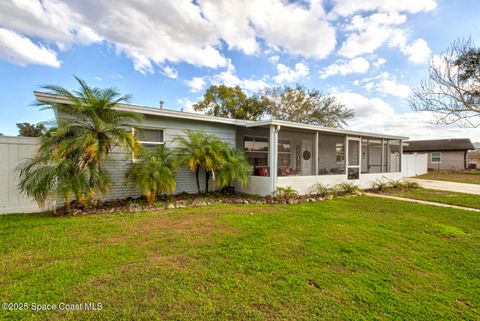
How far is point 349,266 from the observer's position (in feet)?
9.32

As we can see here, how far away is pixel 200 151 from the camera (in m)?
6.59

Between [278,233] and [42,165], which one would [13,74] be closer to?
[42,165]

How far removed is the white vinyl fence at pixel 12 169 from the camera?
4957 mm

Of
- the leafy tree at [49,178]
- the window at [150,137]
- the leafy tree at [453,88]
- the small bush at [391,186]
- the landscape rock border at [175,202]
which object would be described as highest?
the leafy tree at [453,88]

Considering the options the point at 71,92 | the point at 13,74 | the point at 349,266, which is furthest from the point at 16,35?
the point at 349,266

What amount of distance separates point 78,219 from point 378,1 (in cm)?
1059

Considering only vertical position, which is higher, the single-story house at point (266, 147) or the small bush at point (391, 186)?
the single-story house at point (266, 147)

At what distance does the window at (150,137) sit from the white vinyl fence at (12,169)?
2.33 meters

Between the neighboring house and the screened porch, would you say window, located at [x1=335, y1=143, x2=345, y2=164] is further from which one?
the neighboring house

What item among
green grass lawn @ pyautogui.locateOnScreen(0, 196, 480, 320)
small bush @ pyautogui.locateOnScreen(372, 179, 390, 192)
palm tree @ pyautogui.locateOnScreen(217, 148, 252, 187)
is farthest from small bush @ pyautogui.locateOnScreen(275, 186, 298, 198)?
small bush @ pyautogui.locateOnScreen(372, 179, 390, 192)

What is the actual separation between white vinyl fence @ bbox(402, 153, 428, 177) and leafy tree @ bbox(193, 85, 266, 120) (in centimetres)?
1200

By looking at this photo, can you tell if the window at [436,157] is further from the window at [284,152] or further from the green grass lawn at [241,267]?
the green grass lawn at [241,267]

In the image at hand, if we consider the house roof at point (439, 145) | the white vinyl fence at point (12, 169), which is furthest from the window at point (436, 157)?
the white vinyl fence at point (12, 169)

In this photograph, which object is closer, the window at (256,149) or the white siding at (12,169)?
the white siding at (12,169)
